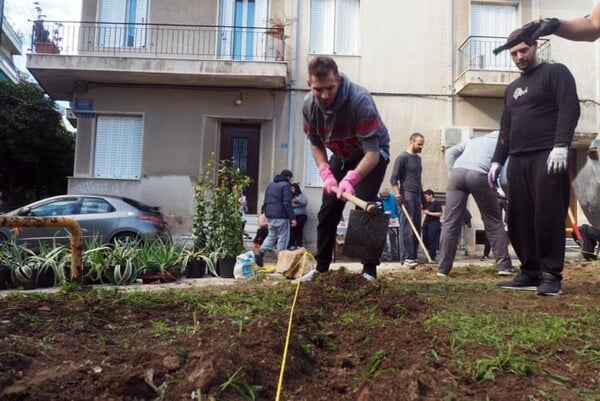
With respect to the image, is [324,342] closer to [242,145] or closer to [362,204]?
[362,204]

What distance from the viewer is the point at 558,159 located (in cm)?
354

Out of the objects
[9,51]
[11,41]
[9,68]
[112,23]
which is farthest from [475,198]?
[9,51]

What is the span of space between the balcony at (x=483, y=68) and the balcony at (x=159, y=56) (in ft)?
15.2

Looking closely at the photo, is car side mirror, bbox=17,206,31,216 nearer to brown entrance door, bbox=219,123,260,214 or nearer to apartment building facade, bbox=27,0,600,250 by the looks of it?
apartment building facade, bbox=27,0,600,250

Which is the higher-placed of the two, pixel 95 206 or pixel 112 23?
pixel 112 23

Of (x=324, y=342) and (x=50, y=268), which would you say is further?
(x=50, y=268)

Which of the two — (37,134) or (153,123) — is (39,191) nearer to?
(37,134)

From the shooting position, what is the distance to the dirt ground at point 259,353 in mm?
1626

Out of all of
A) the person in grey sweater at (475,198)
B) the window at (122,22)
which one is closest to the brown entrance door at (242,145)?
the window at (122,22)

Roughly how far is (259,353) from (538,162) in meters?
2.98

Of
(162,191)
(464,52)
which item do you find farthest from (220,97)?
(464,52)

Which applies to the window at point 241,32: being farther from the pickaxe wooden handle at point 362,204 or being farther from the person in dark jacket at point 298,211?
the pickaxe wooden handle at point 362,204

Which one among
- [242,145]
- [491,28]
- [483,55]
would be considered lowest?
[242,145]

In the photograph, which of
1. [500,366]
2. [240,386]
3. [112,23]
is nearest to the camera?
[240,386]
